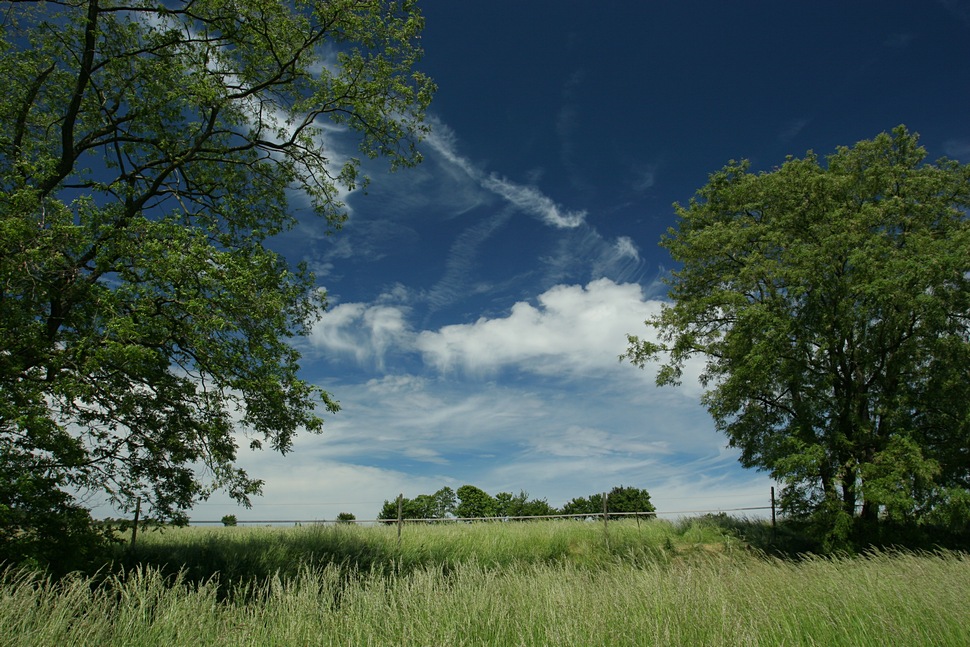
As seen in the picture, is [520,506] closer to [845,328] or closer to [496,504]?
[496,504]

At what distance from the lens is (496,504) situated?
175 ft

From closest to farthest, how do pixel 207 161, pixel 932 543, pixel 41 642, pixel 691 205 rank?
pixel 41 642 < pixel 207 161 < pixel 932 543 < pixel 691 205

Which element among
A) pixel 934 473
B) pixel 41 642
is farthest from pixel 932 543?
pixel 41 642

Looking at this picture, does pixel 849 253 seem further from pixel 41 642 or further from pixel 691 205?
pixel 41 642

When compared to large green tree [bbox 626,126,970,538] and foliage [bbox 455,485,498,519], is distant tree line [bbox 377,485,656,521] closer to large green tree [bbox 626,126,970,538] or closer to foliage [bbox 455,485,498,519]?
foliage [bbox 455,485,498,519]

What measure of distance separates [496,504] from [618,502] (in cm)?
1266

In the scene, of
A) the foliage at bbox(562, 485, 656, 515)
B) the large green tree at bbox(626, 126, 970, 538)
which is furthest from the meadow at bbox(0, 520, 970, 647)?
the foliage at bbox(562, 485, 656, 515)

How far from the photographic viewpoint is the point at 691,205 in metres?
21.7

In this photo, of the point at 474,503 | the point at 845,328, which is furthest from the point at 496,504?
A: the point at 845,328

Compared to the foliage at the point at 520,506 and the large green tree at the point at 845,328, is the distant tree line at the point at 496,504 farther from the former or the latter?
the large green tree at the point at 845,328

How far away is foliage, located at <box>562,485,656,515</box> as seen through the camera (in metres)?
47.0

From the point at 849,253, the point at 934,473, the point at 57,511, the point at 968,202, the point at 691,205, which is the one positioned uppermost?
the point at 691,205

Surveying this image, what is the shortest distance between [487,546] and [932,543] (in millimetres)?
12880

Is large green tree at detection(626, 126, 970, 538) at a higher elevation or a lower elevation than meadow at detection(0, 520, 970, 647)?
higher
